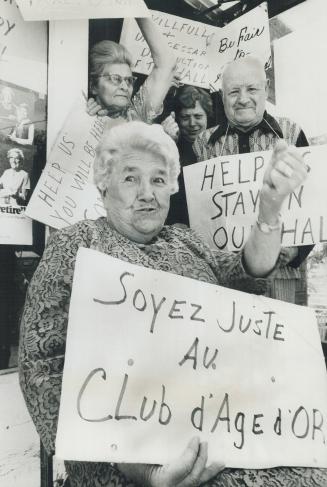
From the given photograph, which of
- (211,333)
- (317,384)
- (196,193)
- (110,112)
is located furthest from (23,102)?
(317,384)

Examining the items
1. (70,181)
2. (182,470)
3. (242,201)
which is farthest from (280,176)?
(182,470)

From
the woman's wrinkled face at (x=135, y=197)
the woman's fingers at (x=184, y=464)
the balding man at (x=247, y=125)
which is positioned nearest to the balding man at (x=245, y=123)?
the balding man at (x=247, y=125)

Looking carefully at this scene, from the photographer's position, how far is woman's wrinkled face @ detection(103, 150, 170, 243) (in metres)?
0.59

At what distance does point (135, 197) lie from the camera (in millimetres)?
588

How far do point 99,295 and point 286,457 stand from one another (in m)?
0.28

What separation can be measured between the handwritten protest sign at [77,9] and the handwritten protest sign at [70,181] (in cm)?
11

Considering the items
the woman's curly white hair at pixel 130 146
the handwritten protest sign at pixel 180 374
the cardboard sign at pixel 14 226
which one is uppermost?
the woman's curly white hair at pixel 130 146

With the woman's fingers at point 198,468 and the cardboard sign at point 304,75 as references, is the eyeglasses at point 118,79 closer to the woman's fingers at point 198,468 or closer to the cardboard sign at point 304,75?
the cardboard sign at point 304,75

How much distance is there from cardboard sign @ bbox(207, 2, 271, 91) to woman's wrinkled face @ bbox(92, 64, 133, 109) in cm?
12

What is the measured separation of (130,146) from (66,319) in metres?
0.22

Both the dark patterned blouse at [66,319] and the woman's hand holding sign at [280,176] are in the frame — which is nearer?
the dark patterned blouse at [66,319]

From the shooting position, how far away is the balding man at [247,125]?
67cm

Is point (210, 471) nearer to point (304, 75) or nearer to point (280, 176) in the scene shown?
point (280, 176)

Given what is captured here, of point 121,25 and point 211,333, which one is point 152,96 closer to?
point 121,25
